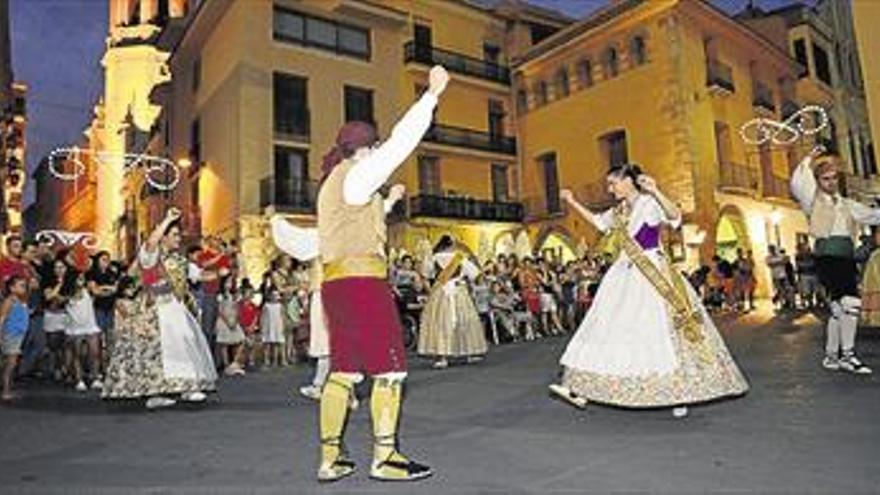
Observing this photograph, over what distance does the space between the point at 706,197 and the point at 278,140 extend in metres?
15.2

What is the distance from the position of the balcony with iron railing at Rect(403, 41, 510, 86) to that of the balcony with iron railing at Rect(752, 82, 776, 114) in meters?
10.5

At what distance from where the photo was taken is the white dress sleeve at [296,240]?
474cm

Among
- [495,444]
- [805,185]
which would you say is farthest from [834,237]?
[495,444]

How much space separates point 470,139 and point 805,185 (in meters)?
23.1

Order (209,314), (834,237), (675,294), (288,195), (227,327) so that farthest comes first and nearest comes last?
(288,195), (227,327), (209,314), (834,237), (675,294)

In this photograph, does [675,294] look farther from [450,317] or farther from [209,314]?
[209,314]

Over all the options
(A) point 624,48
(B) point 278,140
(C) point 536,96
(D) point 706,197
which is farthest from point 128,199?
(D) point 706,197

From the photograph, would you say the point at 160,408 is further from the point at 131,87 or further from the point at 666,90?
the point at 131,87

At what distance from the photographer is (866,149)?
123 ft

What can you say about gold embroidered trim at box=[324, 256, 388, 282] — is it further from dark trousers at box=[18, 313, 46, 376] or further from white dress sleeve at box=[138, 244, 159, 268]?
dark trousers at box=[18, 313, 46, 376]

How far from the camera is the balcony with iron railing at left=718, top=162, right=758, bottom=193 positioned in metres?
25.3

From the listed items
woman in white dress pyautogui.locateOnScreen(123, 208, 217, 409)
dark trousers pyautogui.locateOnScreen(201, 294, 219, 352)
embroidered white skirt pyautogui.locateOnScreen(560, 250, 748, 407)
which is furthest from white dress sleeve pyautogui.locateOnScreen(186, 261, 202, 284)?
embroidered white skirt pyautogui.locateOnScreen(560, 250, 748, 407)

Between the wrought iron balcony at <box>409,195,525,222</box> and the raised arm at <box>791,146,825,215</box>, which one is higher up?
the wrought iron balcony at <box>409,195,525,222</box>

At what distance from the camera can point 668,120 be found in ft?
81.2
